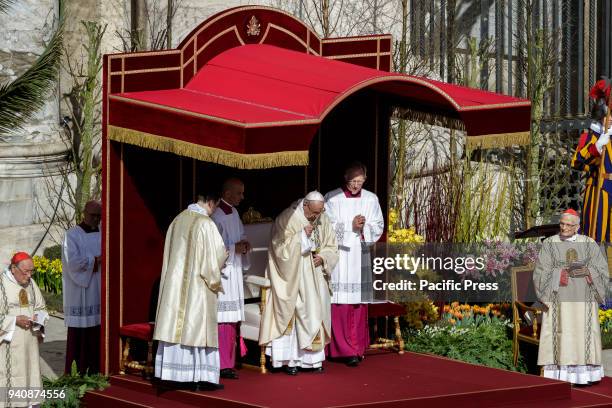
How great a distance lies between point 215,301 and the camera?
48.1 feet

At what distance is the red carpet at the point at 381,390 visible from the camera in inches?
563

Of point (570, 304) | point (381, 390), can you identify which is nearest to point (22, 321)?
point (381, 390)

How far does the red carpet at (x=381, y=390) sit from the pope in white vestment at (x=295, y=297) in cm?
18

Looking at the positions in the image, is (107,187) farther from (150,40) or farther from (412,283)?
(150,40)

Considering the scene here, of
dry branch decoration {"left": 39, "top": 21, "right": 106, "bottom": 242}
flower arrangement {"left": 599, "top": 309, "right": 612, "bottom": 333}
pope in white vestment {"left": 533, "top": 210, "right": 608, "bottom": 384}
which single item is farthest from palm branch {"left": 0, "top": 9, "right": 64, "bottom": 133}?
flower arrangement {"left": 599, "top": 309, "right": 612, "bottom": 333}

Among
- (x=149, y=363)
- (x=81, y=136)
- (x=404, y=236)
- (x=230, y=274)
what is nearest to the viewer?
(x=149, y=363)

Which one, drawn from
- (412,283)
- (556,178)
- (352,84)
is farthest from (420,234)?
(352,84)

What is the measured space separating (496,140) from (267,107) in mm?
2120

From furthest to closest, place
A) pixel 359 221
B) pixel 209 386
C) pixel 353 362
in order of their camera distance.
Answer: pixel 359 221 → pixel 353 362 → pixel 209 386

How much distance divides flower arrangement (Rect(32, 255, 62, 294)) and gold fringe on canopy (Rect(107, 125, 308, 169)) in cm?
491

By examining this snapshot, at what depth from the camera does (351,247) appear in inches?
632

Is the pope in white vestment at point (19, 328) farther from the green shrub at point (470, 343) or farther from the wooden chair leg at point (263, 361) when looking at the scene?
the green shrub at point (470, 343)

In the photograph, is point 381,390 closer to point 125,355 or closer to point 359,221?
point 359,221

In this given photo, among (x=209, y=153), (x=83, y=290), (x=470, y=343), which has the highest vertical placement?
(x=209, y=153)
